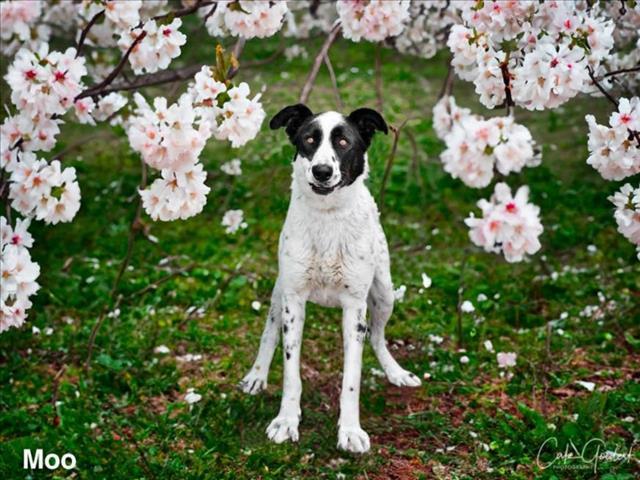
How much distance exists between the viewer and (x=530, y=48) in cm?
429

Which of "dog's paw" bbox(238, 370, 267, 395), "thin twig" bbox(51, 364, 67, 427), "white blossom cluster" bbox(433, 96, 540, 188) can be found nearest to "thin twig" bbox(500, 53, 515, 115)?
"white blossom cluster" bbox(433, 96, 540, 188)

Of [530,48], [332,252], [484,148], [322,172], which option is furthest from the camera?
[332,252]

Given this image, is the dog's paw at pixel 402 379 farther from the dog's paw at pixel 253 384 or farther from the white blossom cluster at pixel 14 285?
the white blossom cluster at pixel 14 285

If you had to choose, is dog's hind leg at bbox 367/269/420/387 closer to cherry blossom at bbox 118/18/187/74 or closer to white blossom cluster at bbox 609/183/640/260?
white blossom cluster at bbox 609/183/640/260

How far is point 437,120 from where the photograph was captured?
6.64m

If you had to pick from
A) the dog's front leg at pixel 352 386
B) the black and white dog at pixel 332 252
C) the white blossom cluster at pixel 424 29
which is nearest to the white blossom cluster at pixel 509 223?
the black and white dog at pixel 332 252

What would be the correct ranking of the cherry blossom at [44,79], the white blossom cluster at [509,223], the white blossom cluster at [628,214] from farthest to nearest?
the cherry blossom at [44,79]
the white blossom cluster at [628,214]
the white blossom cluster at [509,223]

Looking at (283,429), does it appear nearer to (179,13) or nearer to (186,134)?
(186,134)

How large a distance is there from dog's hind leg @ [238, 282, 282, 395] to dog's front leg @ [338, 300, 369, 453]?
593mm

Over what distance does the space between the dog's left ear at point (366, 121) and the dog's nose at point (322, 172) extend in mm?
484

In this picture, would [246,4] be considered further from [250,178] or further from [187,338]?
[250,178]

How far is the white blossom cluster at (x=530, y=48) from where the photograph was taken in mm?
3775
